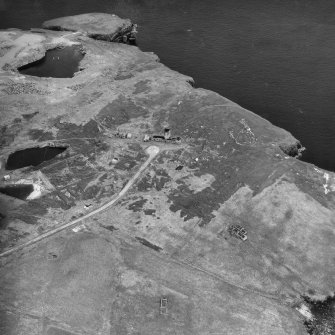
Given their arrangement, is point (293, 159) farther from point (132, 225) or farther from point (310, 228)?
point (132, 225)

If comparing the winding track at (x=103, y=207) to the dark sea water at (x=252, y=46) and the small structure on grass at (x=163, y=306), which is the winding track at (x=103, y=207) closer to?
the small structure on grass at (x=163, y=306)

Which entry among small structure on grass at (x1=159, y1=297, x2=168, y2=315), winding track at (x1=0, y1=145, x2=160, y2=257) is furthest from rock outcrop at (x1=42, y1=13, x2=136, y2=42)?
small structure on grass at (x1=159, y1=297, x2=168, y2=315)

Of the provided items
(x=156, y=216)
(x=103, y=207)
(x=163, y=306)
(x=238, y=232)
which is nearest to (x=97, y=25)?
(x=103, y=207)

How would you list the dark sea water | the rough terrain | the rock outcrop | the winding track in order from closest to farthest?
the rough terrain
the winding track
the dark sea water
the rock outcrop

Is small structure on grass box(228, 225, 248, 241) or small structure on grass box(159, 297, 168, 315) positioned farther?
small structure on grass box(228, 225, 248, 241)

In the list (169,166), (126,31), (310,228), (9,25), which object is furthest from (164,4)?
(310,228)

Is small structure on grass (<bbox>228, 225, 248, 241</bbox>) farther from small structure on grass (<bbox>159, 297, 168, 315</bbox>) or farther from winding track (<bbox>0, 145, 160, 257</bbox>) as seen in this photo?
winding track (<bbox>0, 145, 160, 257</bbox>)

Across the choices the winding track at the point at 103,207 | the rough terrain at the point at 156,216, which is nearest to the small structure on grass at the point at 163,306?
the rough terrain at the point at 156,216
